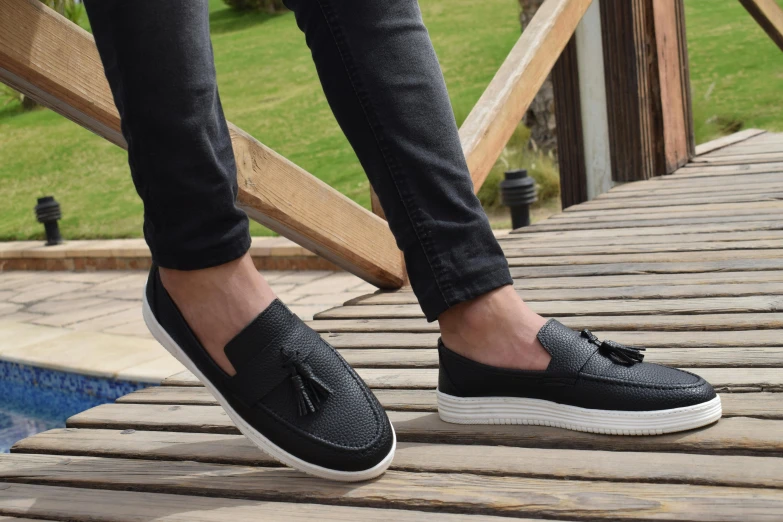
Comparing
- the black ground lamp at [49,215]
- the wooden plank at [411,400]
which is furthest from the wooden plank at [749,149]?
the black ground lamp at [49,215]

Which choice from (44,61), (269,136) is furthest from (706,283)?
(269,136)

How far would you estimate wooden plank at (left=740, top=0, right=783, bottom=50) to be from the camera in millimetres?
4336

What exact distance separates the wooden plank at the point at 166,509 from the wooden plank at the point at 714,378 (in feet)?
1.42

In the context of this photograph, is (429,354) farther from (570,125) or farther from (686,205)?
(570,125)

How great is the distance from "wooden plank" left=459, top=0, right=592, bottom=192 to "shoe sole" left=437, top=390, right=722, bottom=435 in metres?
1.20

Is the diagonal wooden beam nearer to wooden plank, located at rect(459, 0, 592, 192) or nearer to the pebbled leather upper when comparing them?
wooden plank, located at rect(459, 0, 592, 192)

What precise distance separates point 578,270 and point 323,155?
7141mm

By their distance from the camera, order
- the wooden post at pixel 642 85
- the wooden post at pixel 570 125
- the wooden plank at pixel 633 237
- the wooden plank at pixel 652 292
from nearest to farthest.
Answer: the wooden plank at pixel 652 292 < the wooden plank at pixel 633 237 < the wooden post at pixel 642 85 < the wooden post at pixel 570 125

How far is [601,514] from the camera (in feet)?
3.01

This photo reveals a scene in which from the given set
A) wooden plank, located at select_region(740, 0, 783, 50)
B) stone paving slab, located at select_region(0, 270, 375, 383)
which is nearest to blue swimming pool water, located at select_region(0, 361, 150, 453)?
stone paving slab, located at select_region(0, 270, 375, 383)

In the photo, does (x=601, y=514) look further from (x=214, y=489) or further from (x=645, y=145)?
(x=645, y=145)

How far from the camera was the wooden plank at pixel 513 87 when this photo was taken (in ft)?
7.80

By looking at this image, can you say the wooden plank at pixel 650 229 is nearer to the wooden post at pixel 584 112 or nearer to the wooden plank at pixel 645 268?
the wooden plank at pixel 645 268

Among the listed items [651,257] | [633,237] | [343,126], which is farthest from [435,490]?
[633,237]
